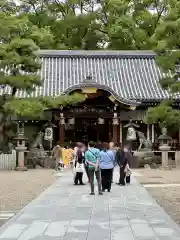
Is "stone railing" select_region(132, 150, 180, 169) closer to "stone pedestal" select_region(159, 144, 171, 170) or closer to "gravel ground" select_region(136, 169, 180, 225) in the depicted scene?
"stone pedestal" select_region(159, 144, 171, 170)

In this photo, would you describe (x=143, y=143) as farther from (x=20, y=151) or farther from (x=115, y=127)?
(x=20, y=151)

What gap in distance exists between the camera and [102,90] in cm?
2769

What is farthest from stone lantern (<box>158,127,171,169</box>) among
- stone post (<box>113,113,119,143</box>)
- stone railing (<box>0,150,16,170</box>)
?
stone railing (<box>0,150,16,170</box>)

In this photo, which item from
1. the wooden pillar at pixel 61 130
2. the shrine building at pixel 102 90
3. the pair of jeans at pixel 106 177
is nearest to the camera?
the pair of jeans at pixel 106 177

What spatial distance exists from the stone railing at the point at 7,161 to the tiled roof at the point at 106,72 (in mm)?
7225

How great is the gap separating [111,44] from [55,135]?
15.2 meters

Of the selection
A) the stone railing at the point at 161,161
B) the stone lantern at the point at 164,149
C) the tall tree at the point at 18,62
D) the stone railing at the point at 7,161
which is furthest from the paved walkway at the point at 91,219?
the stone railing at the point at 161,161

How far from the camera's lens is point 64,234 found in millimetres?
7379

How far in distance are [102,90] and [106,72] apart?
6527 mm

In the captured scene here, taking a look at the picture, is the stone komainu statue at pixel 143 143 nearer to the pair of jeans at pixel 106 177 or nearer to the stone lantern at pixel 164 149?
the stone lantern at pixel 164 149

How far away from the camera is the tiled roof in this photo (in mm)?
30812

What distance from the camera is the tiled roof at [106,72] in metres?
30.8

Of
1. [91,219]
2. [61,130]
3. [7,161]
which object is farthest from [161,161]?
[91,219]

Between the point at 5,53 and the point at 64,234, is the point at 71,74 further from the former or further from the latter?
the point at 64,234
